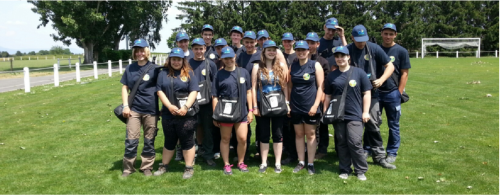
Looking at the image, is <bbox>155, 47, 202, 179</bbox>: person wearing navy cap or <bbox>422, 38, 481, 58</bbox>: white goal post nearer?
<bbox>155, 47, 202, 179</bbox>: person wearing navy cap

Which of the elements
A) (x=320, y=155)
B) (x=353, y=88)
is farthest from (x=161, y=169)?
(x=353, y=88)

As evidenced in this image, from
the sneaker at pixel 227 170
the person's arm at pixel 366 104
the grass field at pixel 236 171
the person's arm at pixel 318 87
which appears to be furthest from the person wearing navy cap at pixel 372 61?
the sneaker at pixel 227 170

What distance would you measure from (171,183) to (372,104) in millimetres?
2949

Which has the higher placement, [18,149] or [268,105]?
[268,105]

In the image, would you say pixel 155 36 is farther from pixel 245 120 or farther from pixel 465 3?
pixel 245 120

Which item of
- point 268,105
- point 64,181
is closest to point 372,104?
point 268,105

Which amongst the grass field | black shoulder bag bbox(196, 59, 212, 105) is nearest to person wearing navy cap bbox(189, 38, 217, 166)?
black shoulder bag bbox(196, 59, 212, 105)

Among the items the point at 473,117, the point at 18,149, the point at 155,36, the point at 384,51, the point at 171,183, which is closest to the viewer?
the point at 171,183

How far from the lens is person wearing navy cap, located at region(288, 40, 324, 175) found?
5430mm

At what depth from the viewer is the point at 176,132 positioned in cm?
551

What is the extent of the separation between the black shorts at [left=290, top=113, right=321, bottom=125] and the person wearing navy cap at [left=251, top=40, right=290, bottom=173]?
0.56 ft

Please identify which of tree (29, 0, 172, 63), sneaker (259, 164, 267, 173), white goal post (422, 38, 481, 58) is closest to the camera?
sneaker (259, 164, 267, 173)

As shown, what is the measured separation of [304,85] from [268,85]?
0.49 metres

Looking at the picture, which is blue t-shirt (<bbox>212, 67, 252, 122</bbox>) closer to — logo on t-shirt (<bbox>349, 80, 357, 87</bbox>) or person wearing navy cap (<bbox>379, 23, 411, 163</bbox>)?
logo on t-shirt (<bbox>349, 80, 357, 87</bbox>)
